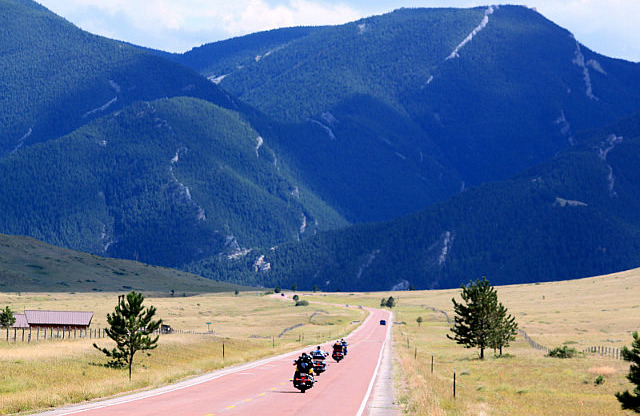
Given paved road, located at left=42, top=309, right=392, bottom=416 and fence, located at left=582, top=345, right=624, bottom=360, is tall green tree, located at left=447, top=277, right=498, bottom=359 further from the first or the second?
paved road, located at left=42, top=309, right=392, bottom=416

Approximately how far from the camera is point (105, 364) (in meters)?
53.8

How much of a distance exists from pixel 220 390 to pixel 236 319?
10052 cm

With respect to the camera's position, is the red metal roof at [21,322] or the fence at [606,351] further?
the red metal roof at [21,322]

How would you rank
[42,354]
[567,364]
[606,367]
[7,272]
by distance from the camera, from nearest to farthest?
[42,354], [606,367], [567,364], [7,272]

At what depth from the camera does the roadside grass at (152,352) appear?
131 ft

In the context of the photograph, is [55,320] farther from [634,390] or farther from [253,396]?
[634,390]

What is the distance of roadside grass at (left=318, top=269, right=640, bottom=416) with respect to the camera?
40.1m

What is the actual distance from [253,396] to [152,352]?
27.3m

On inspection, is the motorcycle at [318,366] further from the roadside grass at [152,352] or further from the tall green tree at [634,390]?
the tall green tree at [634,390]

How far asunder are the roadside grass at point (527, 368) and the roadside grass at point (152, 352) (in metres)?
12.6

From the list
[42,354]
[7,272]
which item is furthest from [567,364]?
[7,272]

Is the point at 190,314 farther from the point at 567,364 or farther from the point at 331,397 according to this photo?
the point at 331,397

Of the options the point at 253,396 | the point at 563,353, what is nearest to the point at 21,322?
the point at 563,353

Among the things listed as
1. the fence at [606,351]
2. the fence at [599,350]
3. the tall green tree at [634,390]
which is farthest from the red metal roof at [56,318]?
the tall green tree at [634,390]
